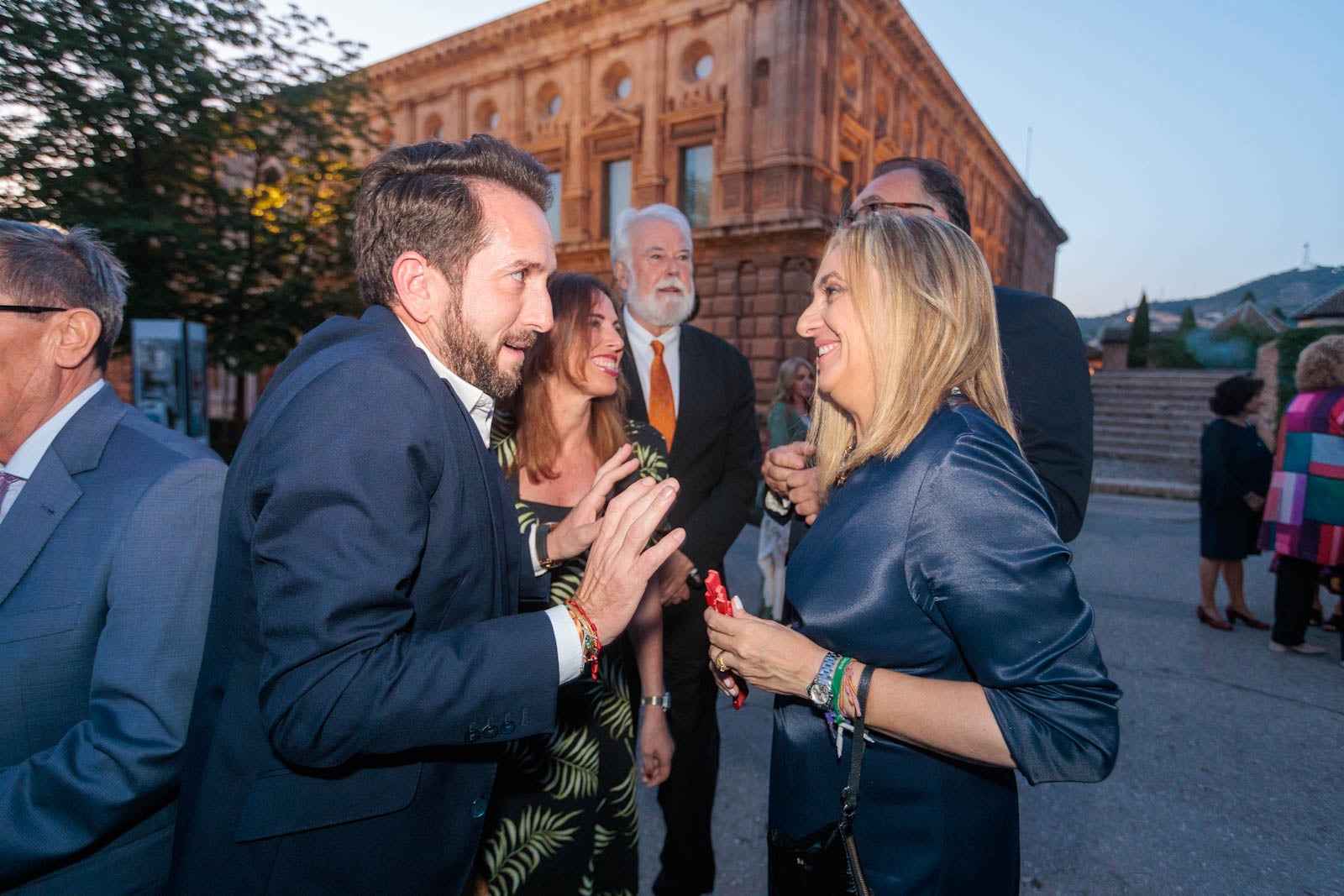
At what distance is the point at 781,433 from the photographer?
6262mm

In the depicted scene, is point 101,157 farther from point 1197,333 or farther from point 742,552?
point 1197,333

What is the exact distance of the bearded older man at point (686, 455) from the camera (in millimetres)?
2727

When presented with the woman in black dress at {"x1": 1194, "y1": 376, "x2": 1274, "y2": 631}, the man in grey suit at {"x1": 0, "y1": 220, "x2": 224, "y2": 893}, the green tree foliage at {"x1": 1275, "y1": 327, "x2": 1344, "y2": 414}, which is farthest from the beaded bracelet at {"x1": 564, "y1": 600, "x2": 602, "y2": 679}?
the green tree foliage at {"x1": 1275, "y1": 327, "x2": 1344, "y2": 414}

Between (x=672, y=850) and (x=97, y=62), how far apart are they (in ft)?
38.4

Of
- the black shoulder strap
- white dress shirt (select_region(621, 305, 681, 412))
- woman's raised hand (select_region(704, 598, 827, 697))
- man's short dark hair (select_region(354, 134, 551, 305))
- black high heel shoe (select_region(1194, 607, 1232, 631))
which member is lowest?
black high heel shoe (select_region(1194, 607, 1232, 631))

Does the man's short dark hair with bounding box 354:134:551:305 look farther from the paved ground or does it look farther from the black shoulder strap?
the paved ground

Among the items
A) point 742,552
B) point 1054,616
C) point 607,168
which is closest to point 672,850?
point 1054,616

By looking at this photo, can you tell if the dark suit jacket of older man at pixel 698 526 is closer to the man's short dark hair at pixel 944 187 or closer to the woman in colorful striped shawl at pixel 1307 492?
the man's short dark hair at pixel 944 187

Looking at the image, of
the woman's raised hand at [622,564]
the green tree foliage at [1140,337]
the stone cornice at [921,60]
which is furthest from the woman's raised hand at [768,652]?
the green tree foliage at [1140,337]

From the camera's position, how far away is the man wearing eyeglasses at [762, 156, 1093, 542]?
6.12ft

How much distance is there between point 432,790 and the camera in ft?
4.10

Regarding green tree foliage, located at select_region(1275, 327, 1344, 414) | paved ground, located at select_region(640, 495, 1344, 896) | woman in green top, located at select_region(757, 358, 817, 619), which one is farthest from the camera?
green tree foliage, located at select_region(1275, 327, 1344, 414)

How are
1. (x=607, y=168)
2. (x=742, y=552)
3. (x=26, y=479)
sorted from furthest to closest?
(x=607, y=168)
(x=742, y=552)
(x=26, y=479)

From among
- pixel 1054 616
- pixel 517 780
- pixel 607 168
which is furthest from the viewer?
pixel 607 168
